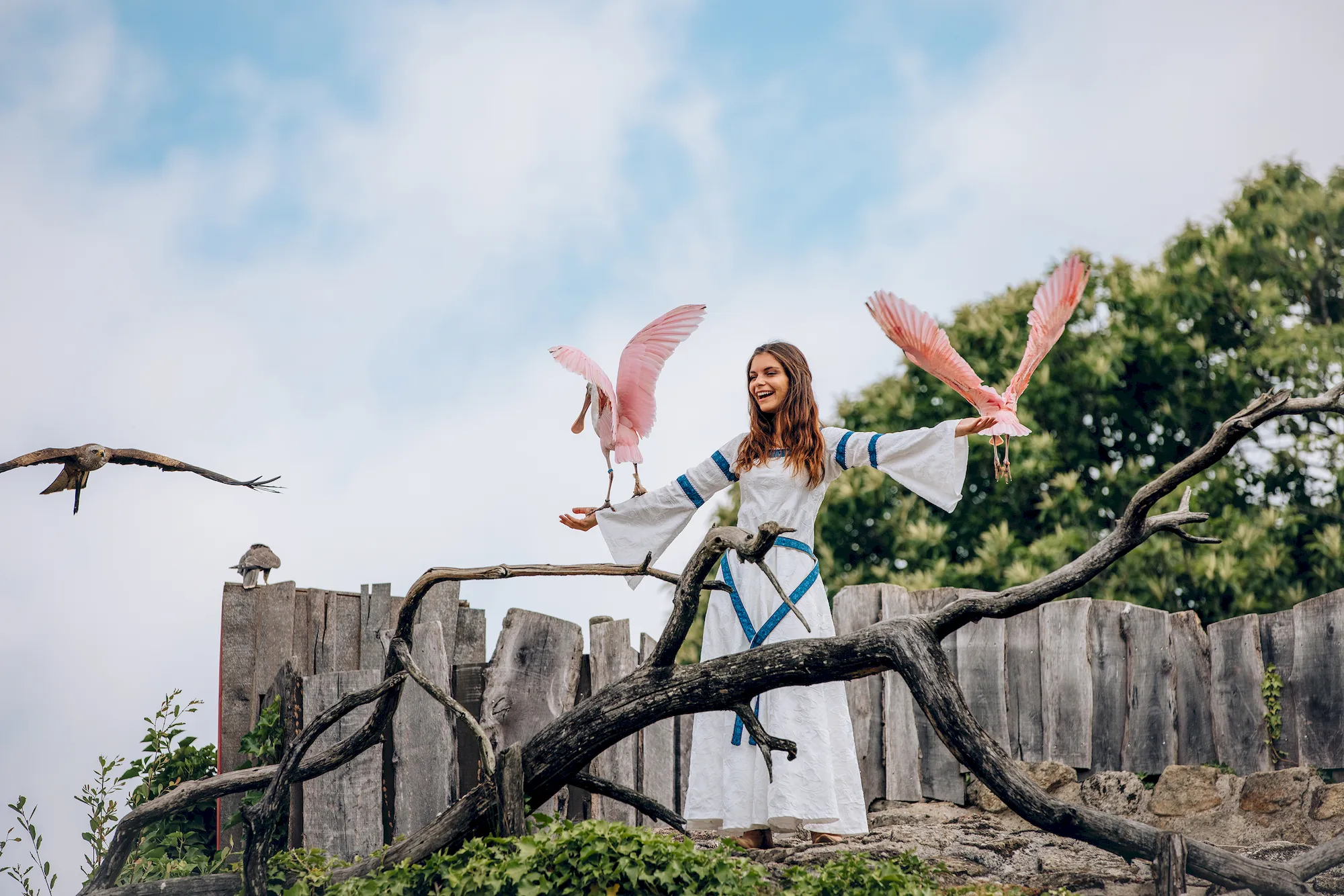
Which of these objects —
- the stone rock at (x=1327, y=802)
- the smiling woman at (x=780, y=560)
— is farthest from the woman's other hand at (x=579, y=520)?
the stone rock at (x=1327, y=802)

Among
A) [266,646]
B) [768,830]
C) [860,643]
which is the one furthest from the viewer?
[266,646]

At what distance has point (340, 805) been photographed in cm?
566

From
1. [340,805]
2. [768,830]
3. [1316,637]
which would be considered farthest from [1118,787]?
[340,805]

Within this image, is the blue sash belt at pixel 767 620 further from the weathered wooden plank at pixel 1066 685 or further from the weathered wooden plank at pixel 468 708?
the weathered wooden plank at pixel 1066 685

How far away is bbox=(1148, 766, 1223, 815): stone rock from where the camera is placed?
6.55m

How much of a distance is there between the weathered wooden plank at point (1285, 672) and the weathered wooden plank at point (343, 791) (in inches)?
187

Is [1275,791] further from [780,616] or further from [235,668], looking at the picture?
[235,668]

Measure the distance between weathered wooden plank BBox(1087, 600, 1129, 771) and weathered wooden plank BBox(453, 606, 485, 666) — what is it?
11.2 feet

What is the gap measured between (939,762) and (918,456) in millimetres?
2359

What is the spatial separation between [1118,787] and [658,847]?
3.49 metres

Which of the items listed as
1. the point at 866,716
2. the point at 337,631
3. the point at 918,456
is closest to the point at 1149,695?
the point at 866,716

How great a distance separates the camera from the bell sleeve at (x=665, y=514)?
5.62 meters

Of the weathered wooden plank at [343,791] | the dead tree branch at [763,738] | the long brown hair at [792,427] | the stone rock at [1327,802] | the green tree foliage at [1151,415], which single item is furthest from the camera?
the green tree foliage at [1151,415]

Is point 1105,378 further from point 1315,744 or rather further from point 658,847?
point 658,847
